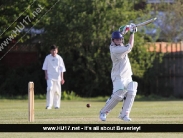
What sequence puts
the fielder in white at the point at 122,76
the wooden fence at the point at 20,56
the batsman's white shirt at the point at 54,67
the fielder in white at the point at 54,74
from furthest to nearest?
the wooden fence at the point at 20,56 < the batsman's white shirt at the point at 54,67 < the fielder in white at the point at 54,74 < the fielder in white at the point at 122,76

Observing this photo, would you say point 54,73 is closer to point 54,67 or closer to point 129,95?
point 54,67

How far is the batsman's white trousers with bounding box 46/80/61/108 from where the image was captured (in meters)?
21.8

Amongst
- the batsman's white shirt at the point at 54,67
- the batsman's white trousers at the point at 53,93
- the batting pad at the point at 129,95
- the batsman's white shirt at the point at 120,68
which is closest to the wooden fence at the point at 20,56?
the batsman's white shirt at the point at 54,67

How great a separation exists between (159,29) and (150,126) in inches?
823

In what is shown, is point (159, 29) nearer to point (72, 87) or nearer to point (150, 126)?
point (72, 87)

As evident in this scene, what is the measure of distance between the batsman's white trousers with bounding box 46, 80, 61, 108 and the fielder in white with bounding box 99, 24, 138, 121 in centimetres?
659

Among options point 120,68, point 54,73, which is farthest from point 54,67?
point 120,68

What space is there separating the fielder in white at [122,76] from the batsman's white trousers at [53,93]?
659 cm

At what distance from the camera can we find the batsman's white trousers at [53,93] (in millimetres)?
21812

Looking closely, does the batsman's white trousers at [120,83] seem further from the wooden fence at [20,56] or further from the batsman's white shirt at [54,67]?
the wooden fence at [20,56]

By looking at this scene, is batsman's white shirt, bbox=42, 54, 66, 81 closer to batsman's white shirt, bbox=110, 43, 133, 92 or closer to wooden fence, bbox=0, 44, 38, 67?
batsman's white shirt, bbox=110, 43, 133, 92

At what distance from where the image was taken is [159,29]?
34094 millimetres

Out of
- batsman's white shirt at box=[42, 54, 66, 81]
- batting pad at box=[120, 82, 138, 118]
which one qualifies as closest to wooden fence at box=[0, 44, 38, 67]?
batsman's white shirt at box=[42, 54, 66, 81]

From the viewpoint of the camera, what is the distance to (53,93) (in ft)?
72.4
